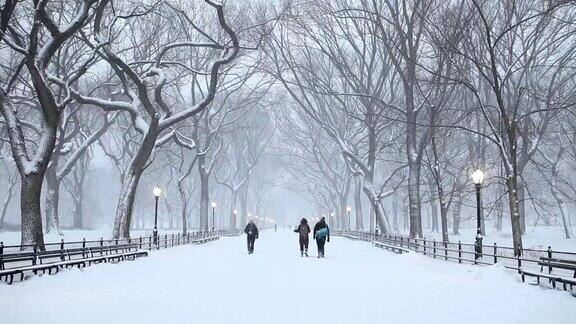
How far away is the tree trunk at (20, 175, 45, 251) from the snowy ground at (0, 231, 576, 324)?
3094 mm

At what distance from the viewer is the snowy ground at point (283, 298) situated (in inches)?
329

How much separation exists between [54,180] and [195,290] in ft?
95.1

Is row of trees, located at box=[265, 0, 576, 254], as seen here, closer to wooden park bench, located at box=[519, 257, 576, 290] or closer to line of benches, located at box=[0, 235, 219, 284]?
wooden park bench, located at box=[519, 257, 576, 290]

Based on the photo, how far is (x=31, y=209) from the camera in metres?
18.3

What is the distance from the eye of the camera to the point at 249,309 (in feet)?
29.8

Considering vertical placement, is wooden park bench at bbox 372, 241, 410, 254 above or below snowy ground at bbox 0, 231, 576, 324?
below

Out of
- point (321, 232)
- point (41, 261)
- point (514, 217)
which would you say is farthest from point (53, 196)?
point (514, 217)

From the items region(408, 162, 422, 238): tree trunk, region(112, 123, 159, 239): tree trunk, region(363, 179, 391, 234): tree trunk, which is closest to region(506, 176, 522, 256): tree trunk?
region(408, 162, 422, 238): tree trunk

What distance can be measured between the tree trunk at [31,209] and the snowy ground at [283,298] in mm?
3094

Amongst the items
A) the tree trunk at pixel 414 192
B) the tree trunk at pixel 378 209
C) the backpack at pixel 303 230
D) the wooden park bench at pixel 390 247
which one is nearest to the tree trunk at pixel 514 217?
the wooden park bench at pixel 390 247

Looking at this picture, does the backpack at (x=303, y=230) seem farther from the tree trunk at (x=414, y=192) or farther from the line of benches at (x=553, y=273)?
the line of benches at (x=553, y=273)

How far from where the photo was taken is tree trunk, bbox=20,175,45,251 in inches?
715

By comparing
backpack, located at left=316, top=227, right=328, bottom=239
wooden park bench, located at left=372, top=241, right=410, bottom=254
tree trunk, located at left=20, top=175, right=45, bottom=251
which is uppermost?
tree trunk, located at left=20, top=175, right=45, bottom=251

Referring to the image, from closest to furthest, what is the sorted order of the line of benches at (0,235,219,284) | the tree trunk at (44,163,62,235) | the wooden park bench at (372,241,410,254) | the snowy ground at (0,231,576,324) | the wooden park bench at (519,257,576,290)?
the snowy ground at (0,231,576,324)
the wooden park bench at (519,257,576,290)
the line of benches at (0,235,219,284)
the wooden park bench at (372,241,410,254)
the tree trunk at (44,163,62,235)
